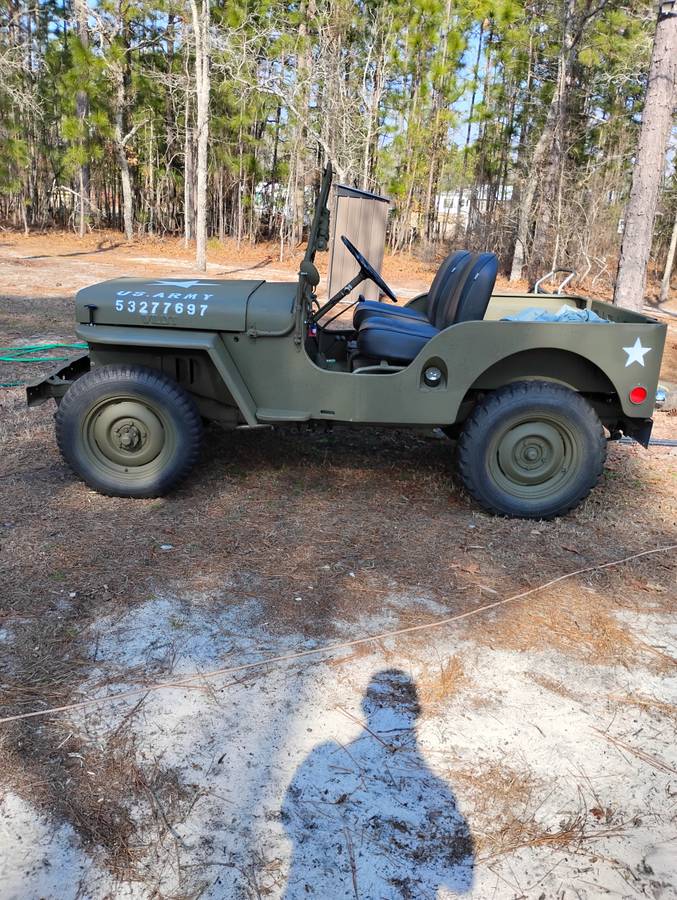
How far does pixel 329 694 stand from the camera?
2.49 metres

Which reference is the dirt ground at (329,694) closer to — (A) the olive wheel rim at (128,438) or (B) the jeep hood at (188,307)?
(A) the olive wheel rim at (128,438)

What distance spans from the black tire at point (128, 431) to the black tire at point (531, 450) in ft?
4.86

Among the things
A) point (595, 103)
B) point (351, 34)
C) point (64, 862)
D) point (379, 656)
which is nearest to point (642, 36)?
point (595, 103)

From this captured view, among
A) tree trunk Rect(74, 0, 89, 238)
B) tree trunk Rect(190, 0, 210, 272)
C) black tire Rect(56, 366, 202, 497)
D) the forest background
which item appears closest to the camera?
black tire Rect(56, 366, 202, 497)

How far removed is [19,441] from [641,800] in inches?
161

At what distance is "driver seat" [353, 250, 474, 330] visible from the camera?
436cm

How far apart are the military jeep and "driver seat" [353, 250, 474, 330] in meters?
0.30

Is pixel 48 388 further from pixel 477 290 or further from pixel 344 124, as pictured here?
pixel 344 124

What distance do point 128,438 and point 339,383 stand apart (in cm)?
115

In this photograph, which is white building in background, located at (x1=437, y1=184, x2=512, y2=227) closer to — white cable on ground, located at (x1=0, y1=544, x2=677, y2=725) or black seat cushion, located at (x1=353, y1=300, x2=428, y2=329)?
black seat cushion, located at (x1=353, y1=300, x2=428, y2=329)

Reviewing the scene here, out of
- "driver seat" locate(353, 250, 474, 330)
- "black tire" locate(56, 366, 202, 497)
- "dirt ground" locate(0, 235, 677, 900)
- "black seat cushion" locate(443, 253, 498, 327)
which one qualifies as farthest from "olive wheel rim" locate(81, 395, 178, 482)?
"black seat cushion" locate(443, 253, 498, 327)

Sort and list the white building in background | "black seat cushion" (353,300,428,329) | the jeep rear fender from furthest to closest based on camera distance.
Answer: the white building in background, "black seat cushion" (353,300,428,329), the jeep rear fender

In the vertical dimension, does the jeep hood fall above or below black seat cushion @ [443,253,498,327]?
below

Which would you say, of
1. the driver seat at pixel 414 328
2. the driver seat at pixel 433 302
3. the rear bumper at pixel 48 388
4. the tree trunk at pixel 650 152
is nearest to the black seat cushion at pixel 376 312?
the driver seat at pixel 433 302
